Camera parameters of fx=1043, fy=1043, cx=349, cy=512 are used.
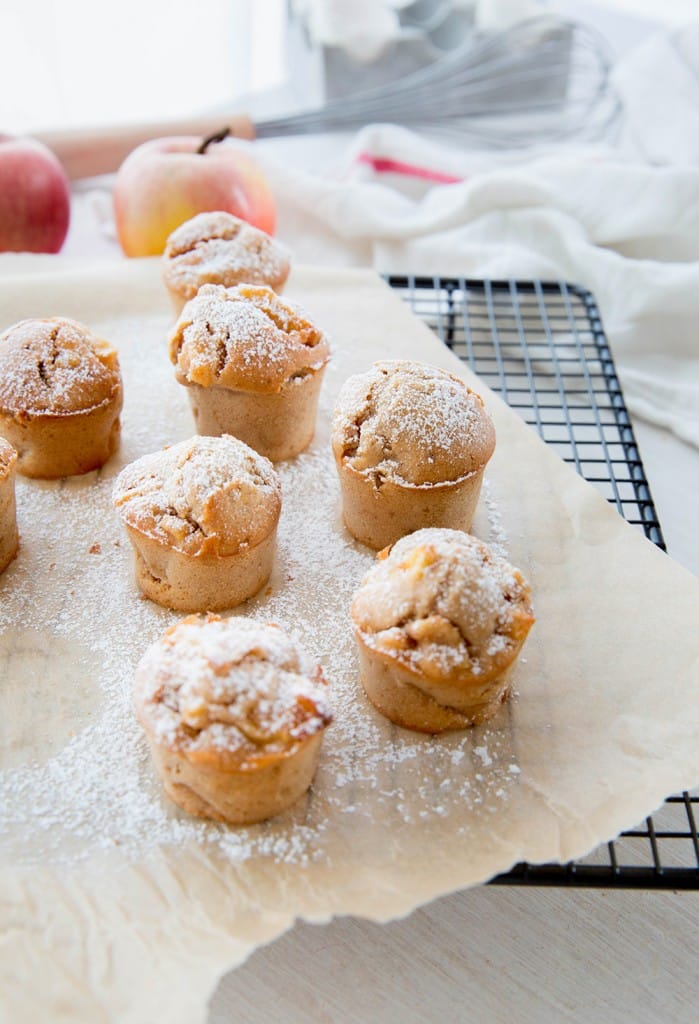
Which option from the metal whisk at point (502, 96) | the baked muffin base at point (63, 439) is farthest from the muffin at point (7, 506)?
the metal whisk at point (502, 96)

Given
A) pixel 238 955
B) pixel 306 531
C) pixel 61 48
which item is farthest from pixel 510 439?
pixel 61 48

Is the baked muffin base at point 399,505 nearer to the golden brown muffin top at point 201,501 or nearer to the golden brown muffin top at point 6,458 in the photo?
the golden brown muffin top at point 201,501

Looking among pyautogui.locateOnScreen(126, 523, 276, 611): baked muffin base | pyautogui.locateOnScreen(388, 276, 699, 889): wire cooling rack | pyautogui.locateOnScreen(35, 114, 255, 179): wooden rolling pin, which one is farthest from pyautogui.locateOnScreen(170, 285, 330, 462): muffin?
pyautogui.locateOnScreen(35, 114, 255, 179): wooden rolling pin

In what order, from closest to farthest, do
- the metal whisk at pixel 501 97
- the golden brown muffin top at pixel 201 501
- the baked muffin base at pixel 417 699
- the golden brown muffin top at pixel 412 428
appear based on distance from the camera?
the baked muffin base at pixel 417 699 → the golden brown muffin top at pixel 201 501 → the golden brown muffin top at pixel 412 428 → the metal whisk at pixel 501 97

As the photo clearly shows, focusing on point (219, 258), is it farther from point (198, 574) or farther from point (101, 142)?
point (101, 142)

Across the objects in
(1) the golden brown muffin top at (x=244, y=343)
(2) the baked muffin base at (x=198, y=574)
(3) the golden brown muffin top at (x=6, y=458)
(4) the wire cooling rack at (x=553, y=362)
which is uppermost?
(1) the golden brown muffin top at (x=244, y=343)

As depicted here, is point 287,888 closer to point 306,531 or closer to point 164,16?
point 306,531

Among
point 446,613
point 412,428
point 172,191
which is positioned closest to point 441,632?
point 446,613
